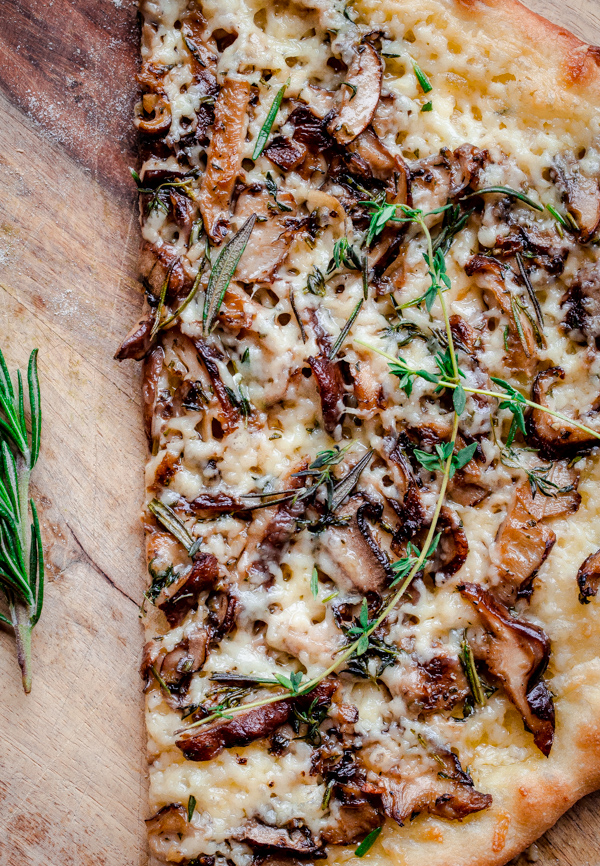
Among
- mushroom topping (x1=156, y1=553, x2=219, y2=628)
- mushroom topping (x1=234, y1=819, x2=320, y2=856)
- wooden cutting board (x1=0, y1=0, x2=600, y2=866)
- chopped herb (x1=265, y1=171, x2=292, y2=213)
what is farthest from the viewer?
wooden cutting board (x1=0, y1=0, x2=600, y2=866)

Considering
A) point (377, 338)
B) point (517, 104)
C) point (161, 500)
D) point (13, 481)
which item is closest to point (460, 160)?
point (517, 104)

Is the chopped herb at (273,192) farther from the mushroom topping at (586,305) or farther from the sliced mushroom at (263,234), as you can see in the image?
the mushroom topping at (586,305)

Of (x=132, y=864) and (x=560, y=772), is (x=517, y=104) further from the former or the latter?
(x=132, y=864)

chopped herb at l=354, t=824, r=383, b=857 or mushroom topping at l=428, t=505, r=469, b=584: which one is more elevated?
mushroom topping at l=428, t=505, r=469, b=584

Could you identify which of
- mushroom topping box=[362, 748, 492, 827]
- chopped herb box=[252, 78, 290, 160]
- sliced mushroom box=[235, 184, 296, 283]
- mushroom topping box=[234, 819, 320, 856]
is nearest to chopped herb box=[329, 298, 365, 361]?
sliced mushroom box=[235, 184, 296, 283]

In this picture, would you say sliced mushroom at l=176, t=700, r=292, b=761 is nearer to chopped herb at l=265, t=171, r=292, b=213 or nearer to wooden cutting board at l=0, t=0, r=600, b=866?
wooden cutting board at l=0, t=0, r=600, b=866

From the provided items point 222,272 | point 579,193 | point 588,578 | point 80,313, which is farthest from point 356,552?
point 579,193

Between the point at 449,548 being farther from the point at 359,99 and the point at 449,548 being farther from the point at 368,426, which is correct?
the point at 359,99
